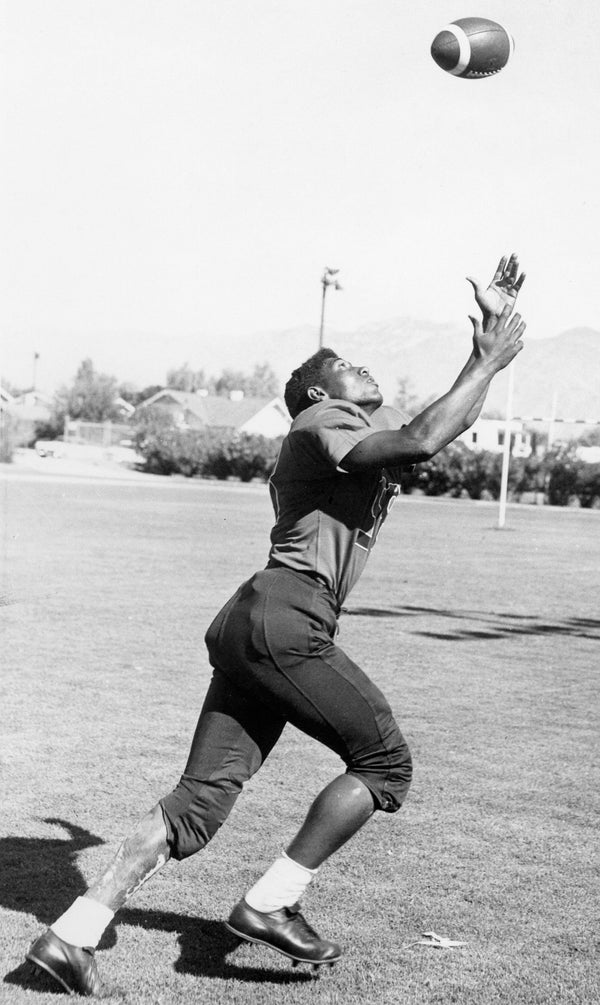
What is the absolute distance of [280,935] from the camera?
3.99 metres

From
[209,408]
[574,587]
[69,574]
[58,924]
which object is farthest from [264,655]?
[209,408]

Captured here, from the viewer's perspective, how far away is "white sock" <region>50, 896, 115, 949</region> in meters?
3.86

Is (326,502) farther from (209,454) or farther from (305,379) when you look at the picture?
(209,454)

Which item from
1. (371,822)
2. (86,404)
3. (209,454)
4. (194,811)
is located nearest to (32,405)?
(86,404)

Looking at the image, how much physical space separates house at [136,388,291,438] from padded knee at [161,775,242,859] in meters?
103

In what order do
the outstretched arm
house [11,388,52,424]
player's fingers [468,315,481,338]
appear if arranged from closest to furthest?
the outstretched arm < player's fingers [468,315,481,338] < house [11,388,52,424]

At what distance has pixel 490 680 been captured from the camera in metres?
9.84

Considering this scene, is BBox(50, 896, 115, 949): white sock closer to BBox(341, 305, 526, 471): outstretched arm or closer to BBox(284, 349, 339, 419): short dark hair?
BBox(341, 305, 526, 471): outstretched arm

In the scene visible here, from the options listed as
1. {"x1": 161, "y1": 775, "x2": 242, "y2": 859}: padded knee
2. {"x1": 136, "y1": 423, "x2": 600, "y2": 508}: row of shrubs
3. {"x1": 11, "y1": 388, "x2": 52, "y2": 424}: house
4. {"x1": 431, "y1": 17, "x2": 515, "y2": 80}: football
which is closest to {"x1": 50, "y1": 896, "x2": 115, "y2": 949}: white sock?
{"x1": 161, "y1": 775, "x2": 242, "y2": 859}: padded knee

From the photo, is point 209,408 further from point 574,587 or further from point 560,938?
point 560,938

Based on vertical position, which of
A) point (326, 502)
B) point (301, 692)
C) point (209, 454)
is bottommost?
point (301, 692)

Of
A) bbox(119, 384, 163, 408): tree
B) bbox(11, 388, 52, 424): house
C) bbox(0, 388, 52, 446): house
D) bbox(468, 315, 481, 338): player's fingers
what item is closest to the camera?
bbox(468, 315, 481, 338): player's fingers

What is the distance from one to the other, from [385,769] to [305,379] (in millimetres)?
1322

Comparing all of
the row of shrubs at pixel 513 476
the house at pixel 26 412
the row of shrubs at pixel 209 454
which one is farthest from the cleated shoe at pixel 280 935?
the house at pixel 26 412
